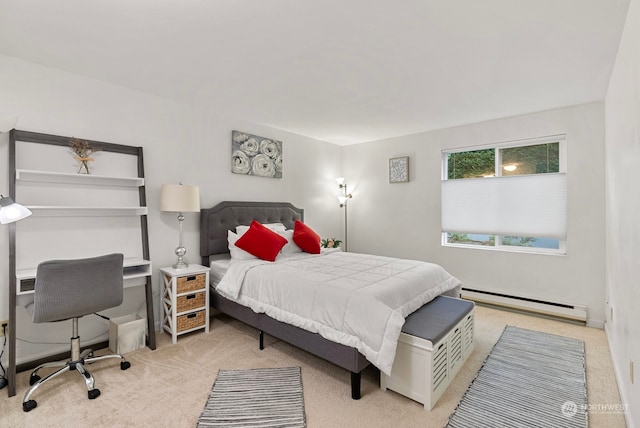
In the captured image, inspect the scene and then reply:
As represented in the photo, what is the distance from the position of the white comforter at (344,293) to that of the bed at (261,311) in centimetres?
6

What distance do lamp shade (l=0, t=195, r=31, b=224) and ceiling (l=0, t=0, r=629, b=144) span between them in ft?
3.86

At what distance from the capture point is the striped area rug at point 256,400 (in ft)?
6.33

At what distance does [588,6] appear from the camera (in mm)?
1842

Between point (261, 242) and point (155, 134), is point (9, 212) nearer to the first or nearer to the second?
point (155, 134)

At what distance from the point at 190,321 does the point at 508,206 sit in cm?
402

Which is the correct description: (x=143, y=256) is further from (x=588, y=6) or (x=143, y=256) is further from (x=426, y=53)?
(x=588, y=6)

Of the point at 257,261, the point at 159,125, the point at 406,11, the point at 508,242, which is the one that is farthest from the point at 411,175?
the point at 159,125

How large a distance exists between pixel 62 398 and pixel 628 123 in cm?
416

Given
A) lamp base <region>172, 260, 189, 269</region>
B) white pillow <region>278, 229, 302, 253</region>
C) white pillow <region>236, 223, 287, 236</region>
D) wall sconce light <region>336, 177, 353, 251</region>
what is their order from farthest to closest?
wall sconce light <region>336, 177, 353, 251</region> < white pillow <region>278, 229, 302, 253</region> < white pillow <region>236, 223, 287, 236</region> < lamp base <region>172, 260, 189, 269</region>

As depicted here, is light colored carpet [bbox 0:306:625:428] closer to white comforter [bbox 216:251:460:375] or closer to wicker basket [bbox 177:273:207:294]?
white comforter [bbox 216:251:460:375]

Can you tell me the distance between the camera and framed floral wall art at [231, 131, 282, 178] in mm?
4051

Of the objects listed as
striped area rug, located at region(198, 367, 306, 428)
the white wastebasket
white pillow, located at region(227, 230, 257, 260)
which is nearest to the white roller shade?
white pillow, located at region(227, 230, 257, 260)

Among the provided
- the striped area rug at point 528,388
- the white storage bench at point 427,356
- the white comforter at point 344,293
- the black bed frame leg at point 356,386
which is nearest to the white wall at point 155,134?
the white comforter at point 344,293

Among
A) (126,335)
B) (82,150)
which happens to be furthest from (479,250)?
(82,150)
